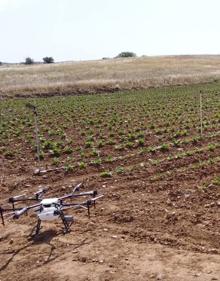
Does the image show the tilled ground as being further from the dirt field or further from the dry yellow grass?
the dry yellow grass

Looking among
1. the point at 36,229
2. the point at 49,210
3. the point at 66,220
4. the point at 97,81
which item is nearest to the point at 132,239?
the point at 66,220

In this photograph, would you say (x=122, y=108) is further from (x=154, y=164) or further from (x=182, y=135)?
(x=154, y=164)

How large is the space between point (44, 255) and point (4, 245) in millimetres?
1042

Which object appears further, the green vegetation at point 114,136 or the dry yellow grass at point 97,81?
the dry yellow grass at point 97,81

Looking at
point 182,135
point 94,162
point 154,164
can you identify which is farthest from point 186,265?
point 182,135

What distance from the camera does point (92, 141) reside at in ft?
60.5

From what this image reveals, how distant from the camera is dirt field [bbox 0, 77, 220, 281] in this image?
7.09 meters

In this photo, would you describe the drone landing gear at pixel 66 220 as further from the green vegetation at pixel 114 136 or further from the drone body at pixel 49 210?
the green vegetation at pixel 114 136

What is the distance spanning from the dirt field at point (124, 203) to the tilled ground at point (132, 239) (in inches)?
0.6

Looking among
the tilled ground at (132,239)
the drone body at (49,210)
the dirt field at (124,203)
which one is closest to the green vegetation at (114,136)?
the dirt field at (124,203)

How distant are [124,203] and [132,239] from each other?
185 centimetres

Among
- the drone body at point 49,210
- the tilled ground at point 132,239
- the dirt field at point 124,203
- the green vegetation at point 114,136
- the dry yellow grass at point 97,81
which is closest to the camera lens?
the tilled ground at point 132,239

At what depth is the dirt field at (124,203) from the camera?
23.2 feet

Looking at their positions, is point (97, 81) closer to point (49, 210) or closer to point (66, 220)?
point (66, 220)
